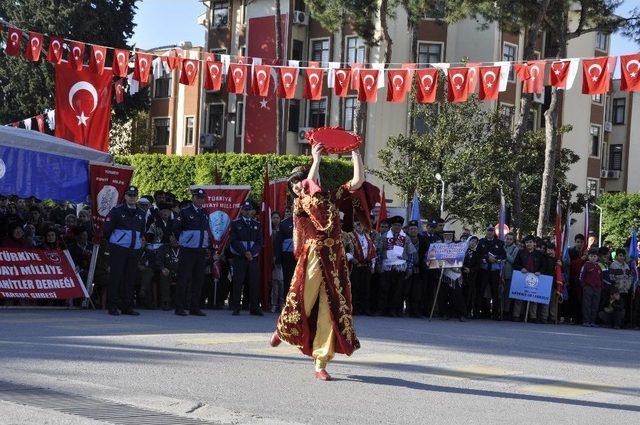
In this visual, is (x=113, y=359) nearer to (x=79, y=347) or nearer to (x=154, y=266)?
(x=79, y=347)

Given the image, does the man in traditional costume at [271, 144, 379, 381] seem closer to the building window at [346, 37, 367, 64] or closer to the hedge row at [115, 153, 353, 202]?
the hedge row at [115, 153, 353, 202]

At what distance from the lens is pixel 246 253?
1727cm

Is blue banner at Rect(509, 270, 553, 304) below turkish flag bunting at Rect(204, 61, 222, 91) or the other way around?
below

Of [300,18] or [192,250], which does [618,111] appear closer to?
[300,18]

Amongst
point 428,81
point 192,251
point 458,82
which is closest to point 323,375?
point 192,251

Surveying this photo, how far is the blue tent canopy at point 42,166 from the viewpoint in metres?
16.3

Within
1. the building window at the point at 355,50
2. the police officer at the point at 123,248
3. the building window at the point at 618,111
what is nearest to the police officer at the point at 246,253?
the police officer at the point at 123,248

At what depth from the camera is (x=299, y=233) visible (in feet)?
31.8

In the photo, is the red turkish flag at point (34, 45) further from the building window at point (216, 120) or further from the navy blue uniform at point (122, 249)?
the building window at point (216, 120)

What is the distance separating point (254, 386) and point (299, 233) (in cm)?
165

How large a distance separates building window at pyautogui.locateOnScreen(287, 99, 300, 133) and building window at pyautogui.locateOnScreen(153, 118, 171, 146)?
403 inches

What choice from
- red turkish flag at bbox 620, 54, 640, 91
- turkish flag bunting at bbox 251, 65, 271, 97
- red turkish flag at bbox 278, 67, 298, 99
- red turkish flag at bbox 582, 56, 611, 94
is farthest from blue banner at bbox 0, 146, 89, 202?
red turkish flag at bbox 620, 54, 640, 91

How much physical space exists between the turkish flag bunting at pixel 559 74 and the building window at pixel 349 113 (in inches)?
1165

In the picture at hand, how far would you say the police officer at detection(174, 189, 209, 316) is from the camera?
54.3ft
